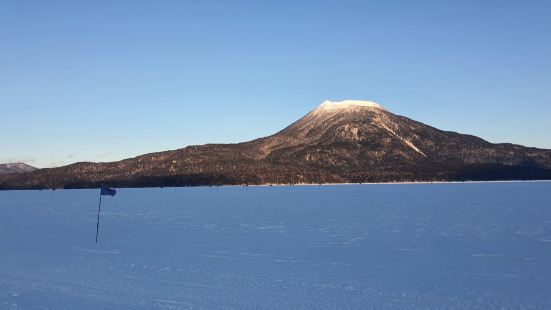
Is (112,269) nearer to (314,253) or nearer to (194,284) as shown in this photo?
A: (194,284)

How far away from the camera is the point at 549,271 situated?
44.3 meters

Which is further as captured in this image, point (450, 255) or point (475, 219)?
point (475, 219)

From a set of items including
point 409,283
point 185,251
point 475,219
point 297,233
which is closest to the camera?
point 409,283

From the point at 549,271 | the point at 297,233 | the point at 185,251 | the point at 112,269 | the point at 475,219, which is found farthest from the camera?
the point at 475,219

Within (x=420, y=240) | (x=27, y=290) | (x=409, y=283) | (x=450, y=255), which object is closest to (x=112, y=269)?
(x=27, y=290)

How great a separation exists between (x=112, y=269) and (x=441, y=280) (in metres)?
27.9

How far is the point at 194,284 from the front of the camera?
41.2 m

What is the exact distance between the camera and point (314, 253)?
56062 millimetres

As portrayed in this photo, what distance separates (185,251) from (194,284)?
18340mm

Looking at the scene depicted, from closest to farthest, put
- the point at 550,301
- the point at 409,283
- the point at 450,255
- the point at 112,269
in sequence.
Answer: the point at 550,301 → the point at 409,283 → the point at 112,269 → the point at 450,255

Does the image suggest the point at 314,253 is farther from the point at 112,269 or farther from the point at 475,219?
the point at 475,219

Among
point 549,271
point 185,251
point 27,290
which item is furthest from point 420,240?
point 27,290

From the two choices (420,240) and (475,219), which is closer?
(420,240)

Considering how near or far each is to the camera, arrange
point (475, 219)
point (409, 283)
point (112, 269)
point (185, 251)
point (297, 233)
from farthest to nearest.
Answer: point (475, 219) → point (297, 233) → point (185, 251) → point (112, 269) → point (409, 283)
